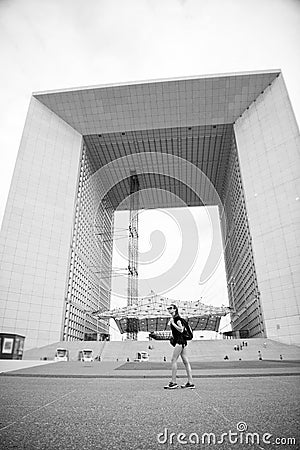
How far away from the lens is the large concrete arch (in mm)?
32938

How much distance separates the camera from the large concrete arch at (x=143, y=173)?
32938 millimetres

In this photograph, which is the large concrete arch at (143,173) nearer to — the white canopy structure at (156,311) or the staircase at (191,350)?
the staircase at (191,350)

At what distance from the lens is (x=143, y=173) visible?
50906 mm

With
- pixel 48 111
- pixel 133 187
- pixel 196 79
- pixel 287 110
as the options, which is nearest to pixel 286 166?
pixel 287 110

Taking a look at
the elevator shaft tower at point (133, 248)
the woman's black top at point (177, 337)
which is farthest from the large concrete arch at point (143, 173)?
the woman's black top at point (177, 337)

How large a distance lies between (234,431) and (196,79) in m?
39.5

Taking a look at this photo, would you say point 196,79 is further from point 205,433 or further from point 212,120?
point 205,433

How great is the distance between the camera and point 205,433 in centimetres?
248

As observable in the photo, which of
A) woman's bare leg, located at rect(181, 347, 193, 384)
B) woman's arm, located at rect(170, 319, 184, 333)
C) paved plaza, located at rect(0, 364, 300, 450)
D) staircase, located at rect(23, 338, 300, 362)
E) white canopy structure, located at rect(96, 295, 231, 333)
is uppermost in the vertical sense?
white canopy structure, located at rect(96, 295, 231, 333)

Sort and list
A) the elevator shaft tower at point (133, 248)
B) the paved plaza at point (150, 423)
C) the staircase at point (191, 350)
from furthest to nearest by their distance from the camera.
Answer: the elevator shaft tower at point (133, 248)
the staircase at point (191, 350)
the paved plaza at point (150, 423)

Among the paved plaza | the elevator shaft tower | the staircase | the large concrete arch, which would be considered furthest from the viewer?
the elevator shaft tower

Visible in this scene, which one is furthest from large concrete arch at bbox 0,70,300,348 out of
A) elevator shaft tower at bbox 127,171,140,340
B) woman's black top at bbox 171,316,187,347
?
woman's black top at bbox 171,316,187,347

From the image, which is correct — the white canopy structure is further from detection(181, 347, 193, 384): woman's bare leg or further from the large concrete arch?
detection(181, 347, 193, 384): woman's bare leg

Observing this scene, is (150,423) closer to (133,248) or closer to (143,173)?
(143,173)
